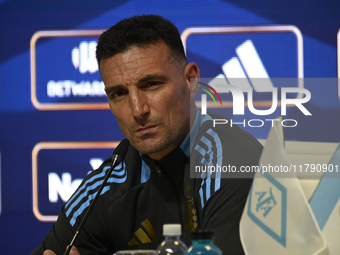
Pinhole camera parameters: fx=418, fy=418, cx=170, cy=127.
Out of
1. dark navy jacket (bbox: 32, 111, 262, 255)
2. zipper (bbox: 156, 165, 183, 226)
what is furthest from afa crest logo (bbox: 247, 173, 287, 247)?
zipper (bbox: 156, 165, 183, 226)

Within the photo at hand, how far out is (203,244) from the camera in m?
0.75

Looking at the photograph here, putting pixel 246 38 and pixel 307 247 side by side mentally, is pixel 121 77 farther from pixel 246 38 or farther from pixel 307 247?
pixel 246 38

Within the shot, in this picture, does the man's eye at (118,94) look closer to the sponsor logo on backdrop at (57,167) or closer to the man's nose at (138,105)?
the man's nose at (138,105)

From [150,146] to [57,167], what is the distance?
1027mm

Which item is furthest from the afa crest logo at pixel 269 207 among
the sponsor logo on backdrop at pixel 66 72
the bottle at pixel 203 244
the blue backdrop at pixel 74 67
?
the sponsor logo on backdrop at pixel 66 72

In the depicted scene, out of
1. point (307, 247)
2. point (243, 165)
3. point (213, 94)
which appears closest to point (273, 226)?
point (307, 247)

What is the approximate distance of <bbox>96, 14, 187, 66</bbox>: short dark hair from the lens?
140 centimetres

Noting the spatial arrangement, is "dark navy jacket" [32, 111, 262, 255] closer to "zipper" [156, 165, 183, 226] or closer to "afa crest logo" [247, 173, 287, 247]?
"zipper" [156, 165, 183, 226]

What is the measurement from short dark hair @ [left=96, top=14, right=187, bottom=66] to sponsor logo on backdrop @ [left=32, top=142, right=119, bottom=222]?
84 cm

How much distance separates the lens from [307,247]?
30.7 inches

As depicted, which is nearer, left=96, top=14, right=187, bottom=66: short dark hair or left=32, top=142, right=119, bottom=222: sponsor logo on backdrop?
left=96, top=14, right=187, bottom=66: short dark hair

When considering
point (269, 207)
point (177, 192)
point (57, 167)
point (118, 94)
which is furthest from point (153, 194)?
point (57, 167)

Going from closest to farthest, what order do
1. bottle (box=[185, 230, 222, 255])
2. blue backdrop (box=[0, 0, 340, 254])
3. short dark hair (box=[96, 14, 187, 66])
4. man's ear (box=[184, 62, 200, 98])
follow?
bottle (box=[185, 230, 222, 255]) < short dark hair (box=[96, 14, 187, 66]) < man's ear (box=[184, 62, 200, 98]) < blue backdrop (box=[0, 0, 340, 254])

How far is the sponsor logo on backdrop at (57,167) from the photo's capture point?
2.21 m
